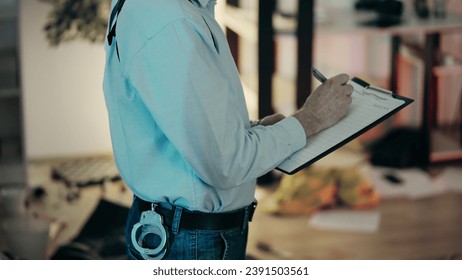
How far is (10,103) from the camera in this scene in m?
3.48

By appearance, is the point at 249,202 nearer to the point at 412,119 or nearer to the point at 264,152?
the point at 264,152

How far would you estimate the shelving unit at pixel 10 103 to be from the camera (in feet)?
10.9

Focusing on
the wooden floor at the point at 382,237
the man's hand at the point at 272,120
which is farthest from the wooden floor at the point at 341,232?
the man's hand at the point at 272,120

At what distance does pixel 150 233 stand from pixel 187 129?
0.93 feet

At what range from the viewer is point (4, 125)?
138 inches

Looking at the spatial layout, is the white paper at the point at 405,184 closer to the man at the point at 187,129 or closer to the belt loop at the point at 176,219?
the man at the point at 187,129

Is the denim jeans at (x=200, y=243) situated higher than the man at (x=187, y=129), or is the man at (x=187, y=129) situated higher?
the man at (x=187, y=129)

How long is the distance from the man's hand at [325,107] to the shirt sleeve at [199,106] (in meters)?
0.10

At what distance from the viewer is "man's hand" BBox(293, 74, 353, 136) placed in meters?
1.69

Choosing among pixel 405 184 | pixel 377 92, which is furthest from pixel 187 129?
pixel 405 184

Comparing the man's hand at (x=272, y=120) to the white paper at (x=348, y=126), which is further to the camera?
the man's hand at (x=272, y=120)

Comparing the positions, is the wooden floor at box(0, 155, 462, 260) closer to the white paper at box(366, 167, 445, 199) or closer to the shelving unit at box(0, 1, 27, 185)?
the white paper at box(366, 167, 445, 199)
